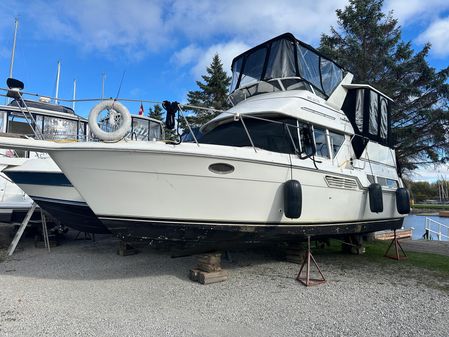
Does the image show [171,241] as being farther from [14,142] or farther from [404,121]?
[404,121]

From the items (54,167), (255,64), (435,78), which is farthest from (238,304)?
(435,78)

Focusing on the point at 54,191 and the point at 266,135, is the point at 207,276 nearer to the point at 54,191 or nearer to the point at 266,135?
the point at 266,135

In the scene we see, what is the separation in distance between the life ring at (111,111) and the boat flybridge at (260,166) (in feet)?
0.08

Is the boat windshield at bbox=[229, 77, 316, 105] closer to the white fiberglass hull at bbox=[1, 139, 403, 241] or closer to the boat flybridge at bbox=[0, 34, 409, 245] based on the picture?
the boat flybridge at bbox=[0, 34, 409, 245]

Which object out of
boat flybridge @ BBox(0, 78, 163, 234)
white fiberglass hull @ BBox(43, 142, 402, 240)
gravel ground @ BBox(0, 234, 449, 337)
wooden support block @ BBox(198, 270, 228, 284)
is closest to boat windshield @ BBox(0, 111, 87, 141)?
boat flybridge @ BBox(0, 78, 163, 234)

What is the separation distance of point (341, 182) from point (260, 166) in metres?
1.95

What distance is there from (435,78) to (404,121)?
1.75 meters

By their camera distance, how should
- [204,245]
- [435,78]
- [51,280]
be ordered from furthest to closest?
[435,78], [51,280], [204,245]

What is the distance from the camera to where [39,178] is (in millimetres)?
7562

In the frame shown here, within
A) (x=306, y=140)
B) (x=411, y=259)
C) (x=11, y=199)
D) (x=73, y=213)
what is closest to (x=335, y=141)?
(x=306, y=140)

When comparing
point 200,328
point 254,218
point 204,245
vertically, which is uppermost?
point 254,218

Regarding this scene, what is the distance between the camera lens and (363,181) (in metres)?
6.52

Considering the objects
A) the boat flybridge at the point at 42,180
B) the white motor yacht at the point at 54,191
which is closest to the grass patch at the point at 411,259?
the white motor yacht at the point at 54,191

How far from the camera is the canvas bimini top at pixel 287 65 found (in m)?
6.52
